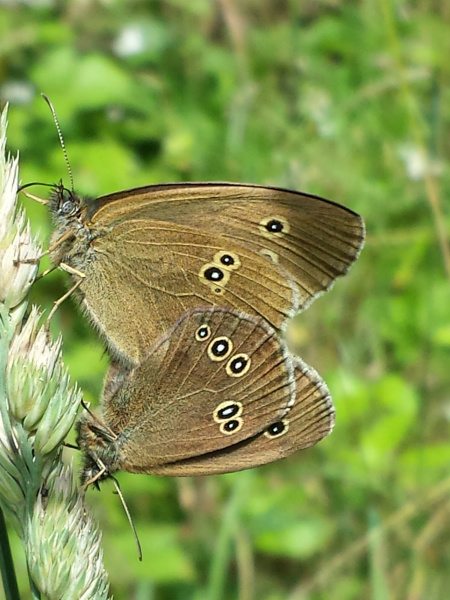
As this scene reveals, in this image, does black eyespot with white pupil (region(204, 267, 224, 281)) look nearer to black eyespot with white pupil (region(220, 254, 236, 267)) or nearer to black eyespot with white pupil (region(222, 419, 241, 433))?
black eyespot with white pupil (region(220, 254, 236, 267))

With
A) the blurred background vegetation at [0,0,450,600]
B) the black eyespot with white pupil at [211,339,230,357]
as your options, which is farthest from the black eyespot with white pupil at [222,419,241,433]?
the blurred background vegetation at [0,0,450,600]

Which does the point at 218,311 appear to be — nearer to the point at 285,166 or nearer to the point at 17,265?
the point at 17,265

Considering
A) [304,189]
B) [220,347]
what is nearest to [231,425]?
[220,347]

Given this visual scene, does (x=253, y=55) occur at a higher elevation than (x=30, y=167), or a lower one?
higher

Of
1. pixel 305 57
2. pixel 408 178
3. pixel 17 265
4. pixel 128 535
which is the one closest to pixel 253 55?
pixel 305 57

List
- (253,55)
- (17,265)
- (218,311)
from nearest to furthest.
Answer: (17,265) < (218,311) < (253,55)

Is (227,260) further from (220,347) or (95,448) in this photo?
(95,448)

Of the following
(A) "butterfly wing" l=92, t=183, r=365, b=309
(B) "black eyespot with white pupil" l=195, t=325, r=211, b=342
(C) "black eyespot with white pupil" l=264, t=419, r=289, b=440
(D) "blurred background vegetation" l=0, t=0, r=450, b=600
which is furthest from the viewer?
(D) "blurred background vegetation" l=0, t=0, r=450, b=600
